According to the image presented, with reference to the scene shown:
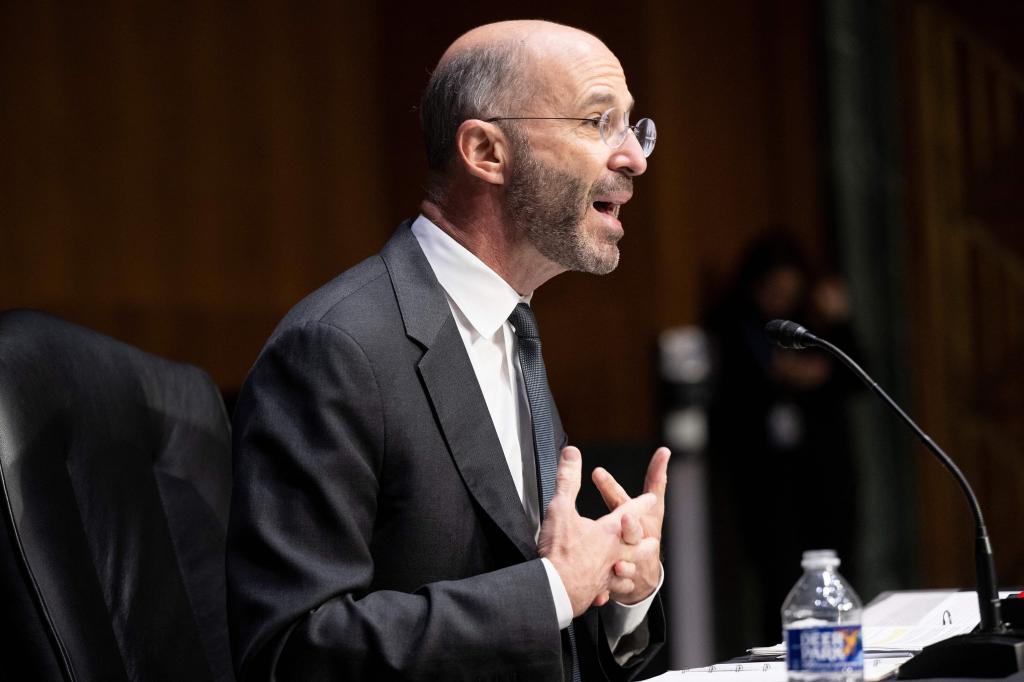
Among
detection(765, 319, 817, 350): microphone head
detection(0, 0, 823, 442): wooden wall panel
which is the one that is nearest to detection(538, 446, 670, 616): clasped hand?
detection(765, 319, 817, 350): microphone head

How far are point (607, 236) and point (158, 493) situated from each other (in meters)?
0.69

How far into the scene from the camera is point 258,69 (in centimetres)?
446

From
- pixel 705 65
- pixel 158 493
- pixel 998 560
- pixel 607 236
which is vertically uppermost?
pixel 705 65

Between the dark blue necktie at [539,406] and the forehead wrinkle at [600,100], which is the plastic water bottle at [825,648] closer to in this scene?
the dark blue necktie at [539,406]

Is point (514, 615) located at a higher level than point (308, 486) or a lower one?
lower

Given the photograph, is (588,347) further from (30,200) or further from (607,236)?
(607,236)

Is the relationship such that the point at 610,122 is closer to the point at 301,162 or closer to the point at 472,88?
the point at 472,88

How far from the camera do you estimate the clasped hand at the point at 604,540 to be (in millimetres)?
1417

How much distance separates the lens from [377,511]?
149 cm

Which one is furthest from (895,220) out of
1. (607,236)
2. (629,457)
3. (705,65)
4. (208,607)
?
(208,607)

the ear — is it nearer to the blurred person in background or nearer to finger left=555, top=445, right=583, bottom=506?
finger left=555, top=445, right=583, bottom=506

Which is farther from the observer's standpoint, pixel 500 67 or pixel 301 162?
pixel 301 162

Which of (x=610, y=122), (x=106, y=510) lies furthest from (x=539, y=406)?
(x=106, y=510)

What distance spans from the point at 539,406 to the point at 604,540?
0.27m
